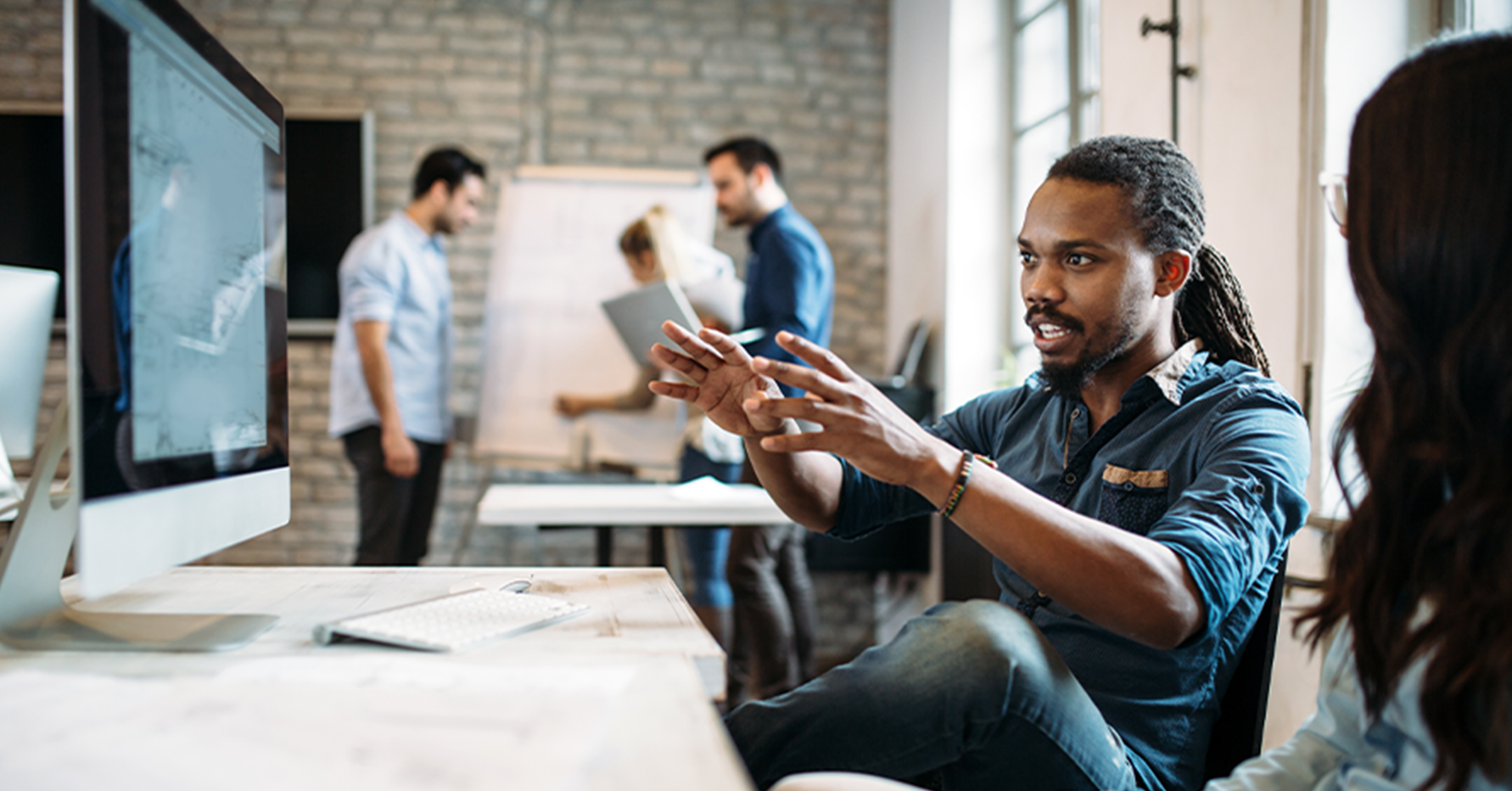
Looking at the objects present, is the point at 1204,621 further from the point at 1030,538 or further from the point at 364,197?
the point at 364,197

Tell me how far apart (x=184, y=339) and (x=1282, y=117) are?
180cm

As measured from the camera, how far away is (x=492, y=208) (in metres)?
3.75

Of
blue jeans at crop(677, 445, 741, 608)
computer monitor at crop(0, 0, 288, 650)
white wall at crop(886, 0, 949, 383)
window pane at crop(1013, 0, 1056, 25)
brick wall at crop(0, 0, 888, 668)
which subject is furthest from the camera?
brick wall at crop(0, 0, 888, 668)

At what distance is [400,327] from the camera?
2.93 metres

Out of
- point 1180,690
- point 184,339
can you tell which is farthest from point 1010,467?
point 184,339

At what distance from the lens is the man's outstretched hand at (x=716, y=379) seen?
3.69 feet

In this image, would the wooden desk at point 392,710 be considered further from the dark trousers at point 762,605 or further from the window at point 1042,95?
the window at point 1042,95

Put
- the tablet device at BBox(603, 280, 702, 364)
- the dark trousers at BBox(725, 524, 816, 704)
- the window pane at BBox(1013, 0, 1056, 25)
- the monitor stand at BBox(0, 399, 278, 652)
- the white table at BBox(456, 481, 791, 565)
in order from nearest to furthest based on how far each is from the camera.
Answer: the monitor stand at BBox(0, 399, 278, 652), the white table at BBox(456, 481, 791, 565), the tablet device at BBox(603, 280, 702, 364), the dark trousers at BBox(725, 524, 816, 704), the window pane at BBox(1013, 0, 1056, 25)

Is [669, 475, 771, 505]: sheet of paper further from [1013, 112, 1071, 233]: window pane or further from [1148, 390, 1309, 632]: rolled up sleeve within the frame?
[1013, 112, 1071, 233]: window pane

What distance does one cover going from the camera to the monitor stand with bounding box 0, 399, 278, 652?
2.60 ft

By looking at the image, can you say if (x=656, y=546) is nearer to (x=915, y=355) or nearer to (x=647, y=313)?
(x=647, y=313)

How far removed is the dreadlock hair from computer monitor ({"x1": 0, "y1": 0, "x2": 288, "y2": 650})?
0.97 metres

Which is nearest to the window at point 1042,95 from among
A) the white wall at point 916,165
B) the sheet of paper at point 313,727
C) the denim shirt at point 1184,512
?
the white wall at point 916,165

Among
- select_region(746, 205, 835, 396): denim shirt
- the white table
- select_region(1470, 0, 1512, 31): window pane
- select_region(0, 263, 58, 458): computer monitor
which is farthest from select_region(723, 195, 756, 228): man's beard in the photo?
select_region(0, 263, 58, 458): computer monitor
